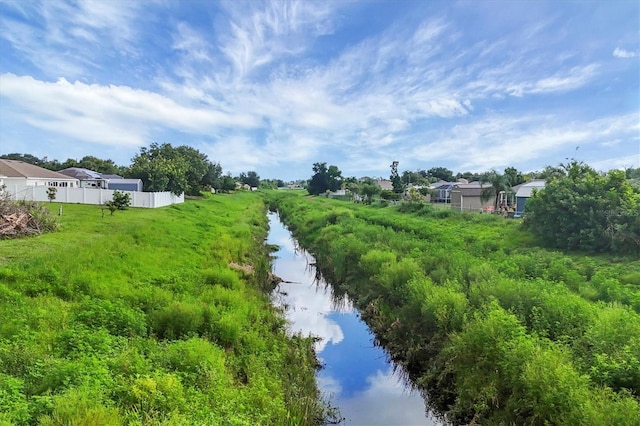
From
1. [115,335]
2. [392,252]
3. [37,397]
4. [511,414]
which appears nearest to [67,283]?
[115,335]

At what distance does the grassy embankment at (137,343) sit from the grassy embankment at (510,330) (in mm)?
3280

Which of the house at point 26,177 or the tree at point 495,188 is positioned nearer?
the house at point 26,177

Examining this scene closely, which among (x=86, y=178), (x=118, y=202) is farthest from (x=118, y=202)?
(x=86, y=178)

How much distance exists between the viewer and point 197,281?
1355 cm

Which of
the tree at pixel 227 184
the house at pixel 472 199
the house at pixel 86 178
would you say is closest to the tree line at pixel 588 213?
the house at pixel 472 199

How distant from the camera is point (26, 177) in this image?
39.6 meters

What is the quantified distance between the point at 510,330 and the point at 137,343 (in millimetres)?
8035

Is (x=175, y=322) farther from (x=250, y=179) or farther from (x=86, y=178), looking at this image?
(x=250, y=179)

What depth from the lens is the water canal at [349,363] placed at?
30.6 feet

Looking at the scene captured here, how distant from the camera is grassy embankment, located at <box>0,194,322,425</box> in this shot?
590 centimetres

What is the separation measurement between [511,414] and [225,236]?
18.9m

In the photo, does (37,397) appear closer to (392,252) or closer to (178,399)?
(178,399)

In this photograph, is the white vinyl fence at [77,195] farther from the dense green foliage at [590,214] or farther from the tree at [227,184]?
the tree at [227,184]

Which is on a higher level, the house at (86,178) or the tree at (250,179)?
the tree at (250,179)
